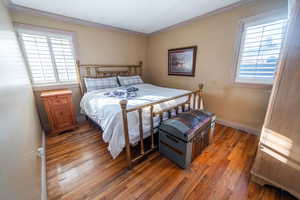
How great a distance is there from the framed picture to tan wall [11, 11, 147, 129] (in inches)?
47.9

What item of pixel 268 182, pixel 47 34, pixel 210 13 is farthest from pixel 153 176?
pixel 47 34

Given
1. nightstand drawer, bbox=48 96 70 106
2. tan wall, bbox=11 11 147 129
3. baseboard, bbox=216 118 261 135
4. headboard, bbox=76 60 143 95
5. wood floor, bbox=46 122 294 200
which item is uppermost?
tan wall, bbox=11 11 147 129

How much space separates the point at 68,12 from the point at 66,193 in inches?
122

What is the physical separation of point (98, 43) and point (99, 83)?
1080 mm

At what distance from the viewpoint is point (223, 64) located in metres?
2.55

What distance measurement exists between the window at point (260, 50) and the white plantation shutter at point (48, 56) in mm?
3665

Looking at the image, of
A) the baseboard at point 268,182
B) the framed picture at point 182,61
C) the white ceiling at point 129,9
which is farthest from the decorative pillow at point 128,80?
the baseboard at point 268,182

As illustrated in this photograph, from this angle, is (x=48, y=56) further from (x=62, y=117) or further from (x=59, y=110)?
(x=62, y=117)

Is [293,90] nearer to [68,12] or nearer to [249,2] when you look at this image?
[249,2]

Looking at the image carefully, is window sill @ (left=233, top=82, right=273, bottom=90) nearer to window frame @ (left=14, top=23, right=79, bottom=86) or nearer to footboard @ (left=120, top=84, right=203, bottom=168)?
footboard @ (left=120, top=84, right=203, bottom=168)

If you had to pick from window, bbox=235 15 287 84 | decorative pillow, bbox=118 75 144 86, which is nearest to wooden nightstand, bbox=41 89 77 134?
decorative pillow, bbox=118 75 144 86

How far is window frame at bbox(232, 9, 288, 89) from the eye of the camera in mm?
1890

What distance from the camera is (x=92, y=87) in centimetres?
287

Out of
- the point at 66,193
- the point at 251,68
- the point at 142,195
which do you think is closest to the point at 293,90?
the point at 251,68
